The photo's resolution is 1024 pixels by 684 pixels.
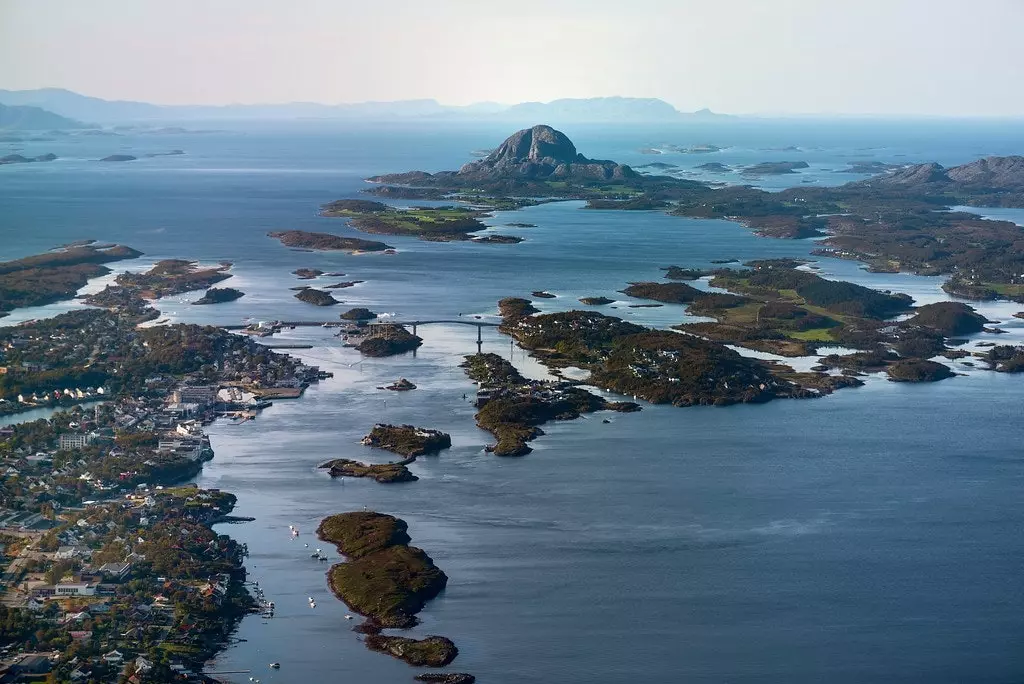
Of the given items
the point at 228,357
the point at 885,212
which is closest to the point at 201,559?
the point at 228,357

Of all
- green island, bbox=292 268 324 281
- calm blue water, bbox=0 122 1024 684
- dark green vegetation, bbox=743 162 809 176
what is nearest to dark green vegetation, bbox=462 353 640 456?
calm blue water, bbox=0 122 1024 684

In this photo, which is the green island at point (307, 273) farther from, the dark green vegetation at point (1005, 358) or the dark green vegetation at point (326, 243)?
the dark green vegetation at point (1005, 358)

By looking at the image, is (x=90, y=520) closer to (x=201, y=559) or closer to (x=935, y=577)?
(x=201, y=559)

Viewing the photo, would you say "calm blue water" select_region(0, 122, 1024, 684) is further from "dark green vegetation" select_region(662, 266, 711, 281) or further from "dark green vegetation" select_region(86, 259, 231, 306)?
"dark green vegetation" select_region(662, 266, 711, 281)

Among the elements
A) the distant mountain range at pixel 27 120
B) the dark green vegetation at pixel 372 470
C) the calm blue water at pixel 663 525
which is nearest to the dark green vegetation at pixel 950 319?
the calm blue water at pixel 663 525

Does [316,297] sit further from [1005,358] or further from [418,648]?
[418,648]
